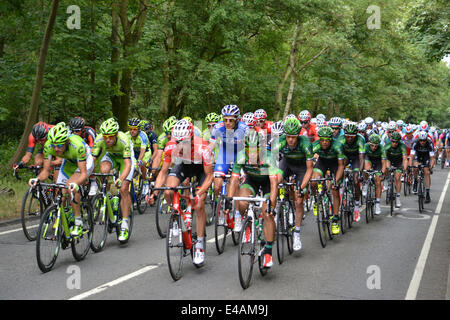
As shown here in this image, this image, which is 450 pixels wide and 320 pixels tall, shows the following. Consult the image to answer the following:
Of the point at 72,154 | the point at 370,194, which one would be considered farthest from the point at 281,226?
the point at 370,194

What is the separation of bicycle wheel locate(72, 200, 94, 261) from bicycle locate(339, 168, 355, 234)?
193 inches

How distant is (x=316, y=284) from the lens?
6352 millimetres

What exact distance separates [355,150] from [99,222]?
566 centimetres

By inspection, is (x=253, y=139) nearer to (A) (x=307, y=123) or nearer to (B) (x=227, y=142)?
(B) (x=227, y=142)

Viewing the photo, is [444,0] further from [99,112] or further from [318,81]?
[318,81]

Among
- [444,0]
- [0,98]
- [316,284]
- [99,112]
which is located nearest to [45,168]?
[316,284]

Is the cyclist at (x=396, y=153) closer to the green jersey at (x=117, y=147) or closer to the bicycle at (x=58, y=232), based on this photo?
the green jersey at (x=117, y=147)

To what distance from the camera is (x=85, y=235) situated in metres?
7.43

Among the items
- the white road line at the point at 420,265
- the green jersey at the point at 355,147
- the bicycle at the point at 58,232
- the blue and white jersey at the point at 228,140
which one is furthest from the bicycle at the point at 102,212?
the green jersey at the point at 355,147

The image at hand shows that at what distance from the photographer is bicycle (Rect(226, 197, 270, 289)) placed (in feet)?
19.6

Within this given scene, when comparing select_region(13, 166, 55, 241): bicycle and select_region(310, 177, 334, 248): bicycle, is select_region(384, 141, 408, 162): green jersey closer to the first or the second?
select_region(310, 177, 334, 248): bicycle

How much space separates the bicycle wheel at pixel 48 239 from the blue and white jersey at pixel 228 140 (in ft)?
10.5
